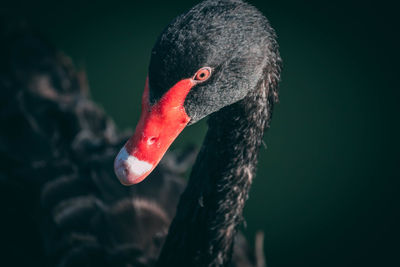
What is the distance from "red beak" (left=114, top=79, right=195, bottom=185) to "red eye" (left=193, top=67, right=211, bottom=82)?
0.07ft

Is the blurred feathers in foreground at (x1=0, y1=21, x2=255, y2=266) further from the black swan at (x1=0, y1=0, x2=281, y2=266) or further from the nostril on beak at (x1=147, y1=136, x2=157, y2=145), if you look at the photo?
the nostril on beak at (x1=147, y1=136, x2=157, y2=145)

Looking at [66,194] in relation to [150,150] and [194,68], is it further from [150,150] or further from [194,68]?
[194,68]

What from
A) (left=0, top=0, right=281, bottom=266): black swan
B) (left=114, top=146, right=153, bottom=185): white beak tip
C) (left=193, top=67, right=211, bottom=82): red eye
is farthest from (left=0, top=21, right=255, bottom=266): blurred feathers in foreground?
(left=193, top=67, right=211, bottom=82): red eye

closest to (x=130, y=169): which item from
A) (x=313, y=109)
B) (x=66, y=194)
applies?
(x=66, y=194)

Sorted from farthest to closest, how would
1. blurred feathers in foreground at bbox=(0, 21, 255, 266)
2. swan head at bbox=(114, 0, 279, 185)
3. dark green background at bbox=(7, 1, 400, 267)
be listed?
dark green background at bbox=(7, 1, 400, 267)
blurred feathers in foreground at bbox=(0, 21, 255, 266)
swan head at bbox=(114, 0, 279, 185)

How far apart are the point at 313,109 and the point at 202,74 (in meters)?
2.38

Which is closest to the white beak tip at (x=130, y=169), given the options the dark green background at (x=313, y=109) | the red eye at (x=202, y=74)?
the red eye at (x=202, y=74)

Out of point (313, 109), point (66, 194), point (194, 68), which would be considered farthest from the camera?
point (313, 109)

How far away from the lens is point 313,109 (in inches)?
132

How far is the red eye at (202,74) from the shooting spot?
119cm

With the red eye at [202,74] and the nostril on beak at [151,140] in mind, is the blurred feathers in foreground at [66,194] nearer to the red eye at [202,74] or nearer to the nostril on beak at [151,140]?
the nostril on beak at [151,140]

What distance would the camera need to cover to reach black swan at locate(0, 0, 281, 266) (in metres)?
1.20

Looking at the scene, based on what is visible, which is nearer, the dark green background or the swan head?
the swan head

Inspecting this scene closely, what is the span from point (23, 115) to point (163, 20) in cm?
→ 219
